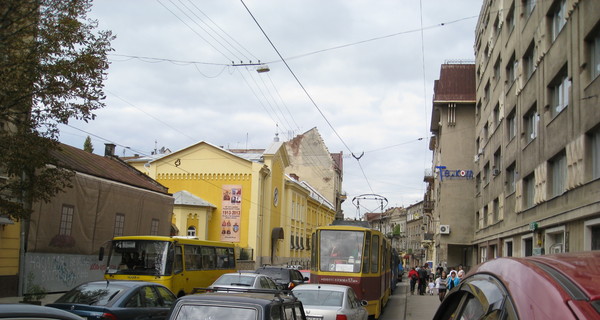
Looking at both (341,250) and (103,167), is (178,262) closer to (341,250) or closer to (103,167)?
(341,250)

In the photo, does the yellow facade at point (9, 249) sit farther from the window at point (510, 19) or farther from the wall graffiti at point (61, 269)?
the window at point (510, 19)

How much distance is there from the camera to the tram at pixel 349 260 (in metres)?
20.9

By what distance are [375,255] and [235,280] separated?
→ 5975 mm

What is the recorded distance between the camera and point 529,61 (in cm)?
2583

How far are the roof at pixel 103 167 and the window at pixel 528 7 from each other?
19.8 m

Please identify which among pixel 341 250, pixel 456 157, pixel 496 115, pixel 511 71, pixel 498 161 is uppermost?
pixel 511 71

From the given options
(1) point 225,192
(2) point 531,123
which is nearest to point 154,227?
(1) point 225,192

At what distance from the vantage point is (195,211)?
45.6 meters

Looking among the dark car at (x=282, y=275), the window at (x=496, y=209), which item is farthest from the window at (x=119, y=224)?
the window at (x=496, y=209)

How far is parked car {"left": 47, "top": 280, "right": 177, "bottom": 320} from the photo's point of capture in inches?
425

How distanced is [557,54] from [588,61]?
3197 mm

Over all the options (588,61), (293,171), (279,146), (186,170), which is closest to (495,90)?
(588,61)

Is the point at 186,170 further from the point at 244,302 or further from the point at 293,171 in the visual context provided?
the point at 244,302

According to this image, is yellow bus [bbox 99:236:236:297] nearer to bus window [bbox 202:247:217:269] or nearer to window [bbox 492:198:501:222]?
bus window [bbox 202:247:217:269]
